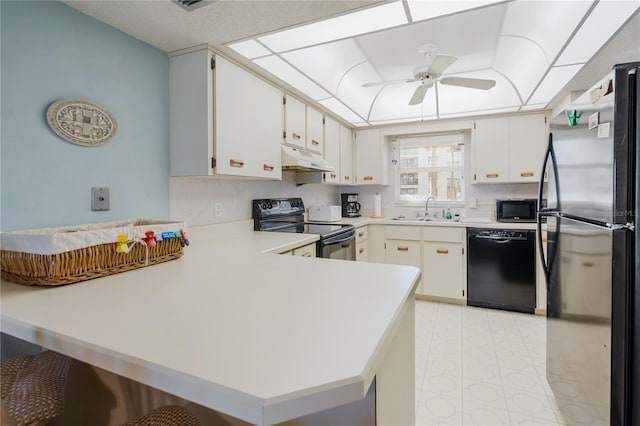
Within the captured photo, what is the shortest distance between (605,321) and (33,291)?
207 cm

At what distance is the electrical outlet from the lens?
157 centimetres

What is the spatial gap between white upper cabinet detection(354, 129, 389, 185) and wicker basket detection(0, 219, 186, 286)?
122 inches

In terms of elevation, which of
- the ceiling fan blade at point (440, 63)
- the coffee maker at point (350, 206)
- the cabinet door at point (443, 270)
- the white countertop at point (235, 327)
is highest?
the ceiling fan blade at point (440, 63)

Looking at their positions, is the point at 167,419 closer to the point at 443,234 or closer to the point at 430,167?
the point at 443,234

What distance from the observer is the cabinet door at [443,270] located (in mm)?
3332

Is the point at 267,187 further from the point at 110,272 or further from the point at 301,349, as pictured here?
the point at 301,349

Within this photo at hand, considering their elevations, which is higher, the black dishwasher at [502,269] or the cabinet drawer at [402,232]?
the cabinet drawer at [402,232]

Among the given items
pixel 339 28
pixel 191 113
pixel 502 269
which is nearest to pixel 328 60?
pixel 339 28

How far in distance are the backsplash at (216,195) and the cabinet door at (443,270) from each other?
1.67 metres

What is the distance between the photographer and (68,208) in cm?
148

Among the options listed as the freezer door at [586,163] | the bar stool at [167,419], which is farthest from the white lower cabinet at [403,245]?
the bar stool at [167,419]

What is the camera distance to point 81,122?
1.51m

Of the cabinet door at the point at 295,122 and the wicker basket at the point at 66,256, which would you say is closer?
the wicker basket at the point at 66,256

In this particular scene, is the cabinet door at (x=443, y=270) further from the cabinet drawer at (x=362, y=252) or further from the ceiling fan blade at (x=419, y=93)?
the ceiling fan blade at (x=419, y=93)
